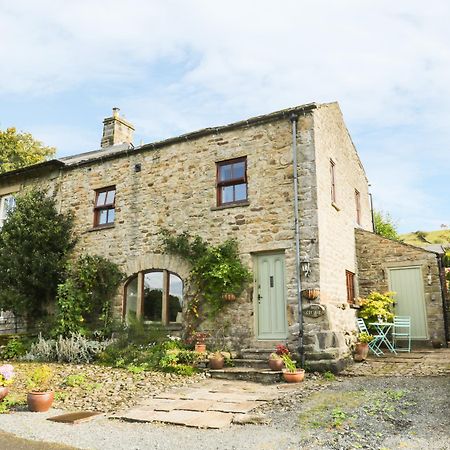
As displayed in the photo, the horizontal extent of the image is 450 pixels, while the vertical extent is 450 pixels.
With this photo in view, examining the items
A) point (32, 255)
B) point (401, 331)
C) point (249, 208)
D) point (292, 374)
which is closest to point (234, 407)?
point (292, 374)

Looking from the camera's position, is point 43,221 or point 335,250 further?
point 43,221

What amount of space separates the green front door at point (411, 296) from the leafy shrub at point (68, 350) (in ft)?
27.6

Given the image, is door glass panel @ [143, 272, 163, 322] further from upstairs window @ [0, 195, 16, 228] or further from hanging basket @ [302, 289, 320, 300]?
upstairs window @ [0, 195, 16, 228]

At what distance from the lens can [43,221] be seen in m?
13.1

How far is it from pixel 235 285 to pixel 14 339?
664 centimetres

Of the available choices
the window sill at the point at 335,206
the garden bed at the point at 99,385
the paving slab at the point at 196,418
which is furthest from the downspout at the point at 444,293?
the paving slab at the point at 196,418

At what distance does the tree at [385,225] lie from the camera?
79.5ft

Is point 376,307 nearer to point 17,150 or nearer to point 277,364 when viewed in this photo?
point 277,364

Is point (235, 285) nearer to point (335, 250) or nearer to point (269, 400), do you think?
point (335, 250)

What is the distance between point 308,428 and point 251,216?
5.98m

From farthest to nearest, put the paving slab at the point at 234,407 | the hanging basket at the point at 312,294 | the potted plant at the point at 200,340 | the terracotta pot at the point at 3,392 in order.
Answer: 1. the potted plant at the point at 200,340
2. the hanging basket at the point at 312,294
3. the terracotta pot at the point at 3,392
4. the paving slab at the point at 234,407

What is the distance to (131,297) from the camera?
11922mm

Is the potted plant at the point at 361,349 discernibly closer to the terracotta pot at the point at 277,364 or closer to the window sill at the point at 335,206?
the terracotta pot at the point at 277,364

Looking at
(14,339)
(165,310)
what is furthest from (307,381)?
(14,339)
